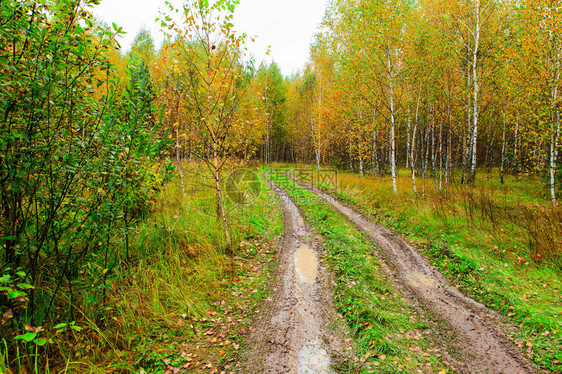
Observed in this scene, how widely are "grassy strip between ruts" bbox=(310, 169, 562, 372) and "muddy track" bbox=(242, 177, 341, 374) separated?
11.2 ft

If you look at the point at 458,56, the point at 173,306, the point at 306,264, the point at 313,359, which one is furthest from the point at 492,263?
the point at 458,56

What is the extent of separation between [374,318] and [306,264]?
9.26ft

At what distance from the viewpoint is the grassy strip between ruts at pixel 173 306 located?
3.74 meters

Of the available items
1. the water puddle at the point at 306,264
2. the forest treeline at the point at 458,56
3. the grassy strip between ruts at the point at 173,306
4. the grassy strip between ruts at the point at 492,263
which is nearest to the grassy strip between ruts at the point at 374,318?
the water puddle at the point at 306,264

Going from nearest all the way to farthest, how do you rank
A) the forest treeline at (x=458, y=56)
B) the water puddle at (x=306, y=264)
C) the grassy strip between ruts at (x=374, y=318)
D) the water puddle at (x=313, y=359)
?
the water puddle at (x=313, y=359) → the grassy strip between ruts at (x=374, y=318) → the water puddle at (x=306, y=264) → the forest treeline at (x=458, y=56)

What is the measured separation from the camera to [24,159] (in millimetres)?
2807

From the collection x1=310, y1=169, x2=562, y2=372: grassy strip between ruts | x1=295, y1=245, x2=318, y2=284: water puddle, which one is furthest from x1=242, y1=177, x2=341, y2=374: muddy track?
x1=310, y1=169, x2=562, y2=372: grassy strip between ruts

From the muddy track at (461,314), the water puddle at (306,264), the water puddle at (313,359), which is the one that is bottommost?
the water puddle at (313,359)

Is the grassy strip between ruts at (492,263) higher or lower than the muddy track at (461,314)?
higher

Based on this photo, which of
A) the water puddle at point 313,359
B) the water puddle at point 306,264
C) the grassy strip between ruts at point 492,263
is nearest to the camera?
the water puddle at point 313,359

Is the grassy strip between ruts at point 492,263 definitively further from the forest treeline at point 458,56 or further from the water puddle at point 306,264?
the water puddle at point 306,264

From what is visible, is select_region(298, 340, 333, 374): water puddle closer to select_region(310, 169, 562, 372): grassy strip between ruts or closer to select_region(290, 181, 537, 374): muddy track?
select_region(290, 181, 537, 374): muddy track

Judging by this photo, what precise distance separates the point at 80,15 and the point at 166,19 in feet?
12.3

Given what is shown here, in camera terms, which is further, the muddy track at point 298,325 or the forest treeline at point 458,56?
the forest treeline at point 458,56
